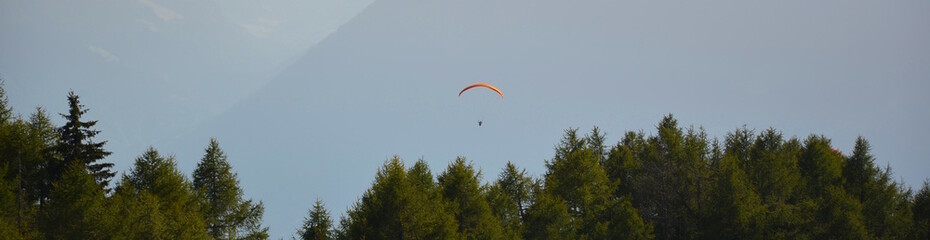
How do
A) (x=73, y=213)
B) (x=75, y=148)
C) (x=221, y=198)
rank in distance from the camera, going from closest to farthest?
(x=73, y=213) < (x=75, y=148) < (x=221, y=198)

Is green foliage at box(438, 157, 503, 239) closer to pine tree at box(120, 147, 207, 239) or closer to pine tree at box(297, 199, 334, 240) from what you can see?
pine tree at box(297, 199, 334, 240)

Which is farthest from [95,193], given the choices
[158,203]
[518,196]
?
[518,196]

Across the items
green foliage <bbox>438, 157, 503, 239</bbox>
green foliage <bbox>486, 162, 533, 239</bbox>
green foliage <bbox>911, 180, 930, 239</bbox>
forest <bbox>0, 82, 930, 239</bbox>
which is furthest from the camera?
green foliage <bbox>911, 180, 930, 239</bbox>

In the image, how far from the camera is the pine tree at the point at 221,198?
4847 cm

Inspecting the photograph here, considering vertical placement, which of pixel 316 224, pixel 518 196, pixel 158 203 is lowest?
pixel 158 203

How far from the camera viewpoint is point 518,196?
167 ft

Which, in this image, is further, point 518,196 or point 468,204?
point 518,196

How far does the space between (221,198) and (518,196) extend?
17.5 meters

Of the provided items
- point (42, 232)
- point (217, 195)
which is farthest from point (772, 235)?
point (42, 232)

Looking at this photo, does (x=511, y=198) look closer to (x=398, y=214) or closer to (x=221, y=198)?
(x=398, y=214)

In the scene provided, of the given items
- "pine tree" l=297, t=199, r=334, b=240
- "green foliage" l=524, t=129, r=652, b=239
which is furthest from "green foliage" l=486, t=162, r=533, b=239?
"pine tree" l=297, t=199, r=334, b=240

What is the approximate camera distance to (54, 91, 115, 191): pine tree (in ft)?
145

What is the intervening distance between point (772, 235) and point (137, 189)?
130ft

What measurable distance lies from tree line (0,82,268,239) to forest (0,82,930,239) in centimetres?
7
